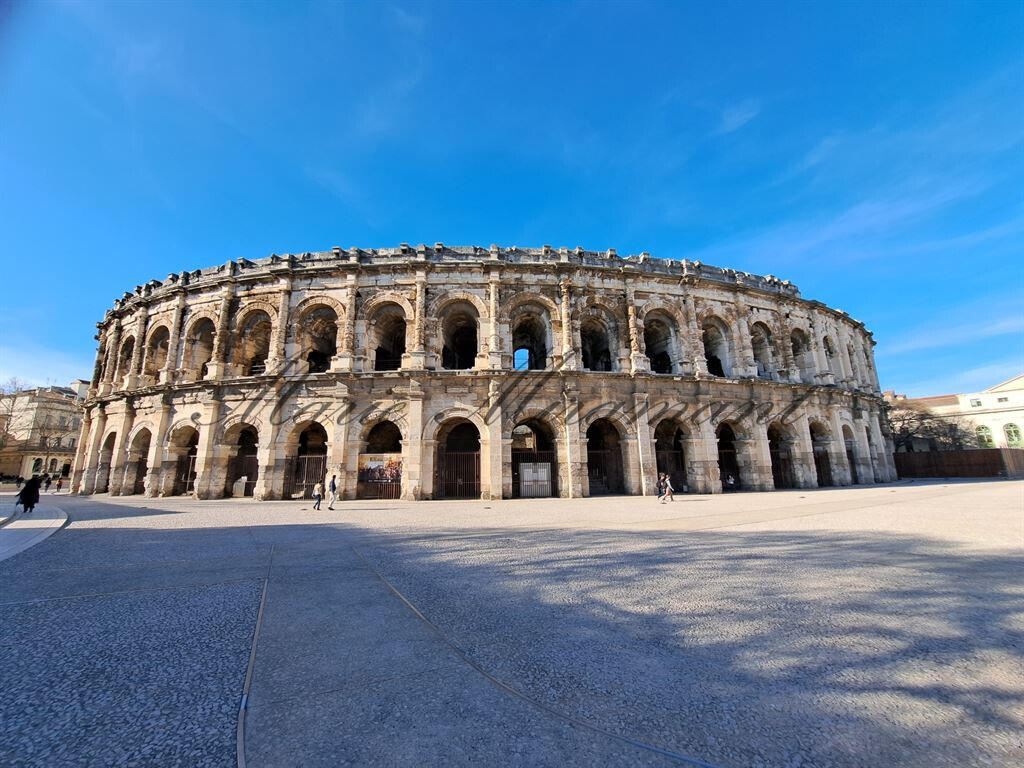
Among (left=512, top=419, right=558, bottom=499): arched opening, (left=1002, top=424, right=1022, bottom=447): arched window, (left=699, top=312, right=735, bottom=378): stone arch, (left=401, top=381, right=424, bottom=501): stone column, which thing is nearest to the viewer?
(left=401, top=381, right=424, bottom=501): stone column

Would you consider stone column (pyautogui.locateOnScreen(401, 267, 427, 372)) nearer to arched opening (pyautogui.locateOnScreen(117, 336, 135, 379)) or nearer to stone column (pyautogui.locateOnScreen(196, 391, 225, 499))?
stone column (pyautogui.locateOnScreen(196, 391, 225, 499))

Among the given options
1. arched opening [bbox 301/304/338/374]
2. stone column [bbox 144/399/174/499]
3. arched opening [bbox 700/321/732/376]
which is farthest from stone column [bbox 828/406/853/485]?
stone column [bbox 144/399/174/499]

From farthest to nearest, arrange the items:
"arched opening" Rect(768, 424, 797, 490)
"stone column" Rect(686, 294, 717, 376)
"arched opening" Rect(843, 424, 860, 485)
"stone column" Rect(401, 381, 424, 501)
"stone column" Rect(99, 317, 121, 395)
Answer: "arched opening" Rect(843, 424, 860, 485) → "stone column" Rect(99, 317, 121, 395) → "arched opening" Rect(768, 424, 797, 490) → "stone column" Rect(686, 294, 717, 376) → "stone column" Rect(401, 381, 424, 501)

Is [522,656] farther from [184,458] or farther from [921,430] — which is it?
[921,430]

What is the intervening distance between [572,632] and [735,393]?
61.1 ft

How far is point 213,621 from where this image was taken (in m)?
3.56

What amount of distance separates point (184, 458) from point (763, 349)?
97.1 feet

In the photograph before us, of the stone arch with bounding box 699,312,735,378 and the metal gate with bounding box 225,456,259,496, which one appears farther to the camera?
the stone arch with bounding box 699,312,735,378

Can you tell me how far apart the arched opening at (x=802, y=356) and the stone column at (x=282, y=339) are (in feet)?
85.7

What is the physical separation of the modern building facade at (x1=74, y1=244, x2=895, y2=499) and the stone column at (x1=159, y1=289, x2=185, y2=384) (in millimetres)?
79

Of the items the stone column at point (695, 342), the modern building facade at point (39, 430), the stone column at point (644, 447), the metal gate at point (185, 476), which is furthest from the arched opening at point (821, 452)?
→ the modern building facade at point (39, 430)

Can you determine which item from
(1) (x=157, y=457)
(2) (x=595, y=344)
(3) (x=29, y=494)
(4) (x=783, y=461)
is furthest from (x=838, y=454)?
(1) (x=157, y=457)

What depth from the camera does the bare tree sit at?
35.8 meters

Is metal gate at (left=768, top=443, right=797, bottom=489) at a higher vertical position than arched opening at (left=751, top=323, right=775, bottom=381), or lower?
lower
